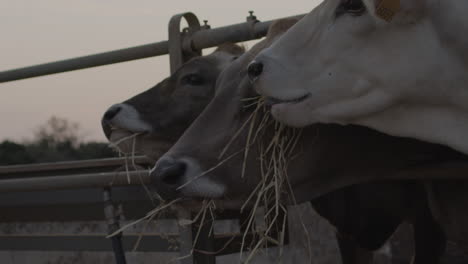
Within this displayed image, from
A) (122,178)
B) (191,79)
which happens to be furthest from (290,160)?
(191,79)

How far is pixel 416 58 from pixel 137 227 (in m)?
2.51

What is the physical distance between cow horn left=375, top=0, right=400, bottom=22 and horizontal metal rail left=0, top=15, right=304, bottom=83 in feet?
3.25

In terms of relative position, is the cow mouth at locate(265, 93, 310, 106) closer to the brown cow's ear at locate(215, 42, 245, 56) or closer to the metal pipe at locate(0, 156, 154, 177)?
the metal pipe at locate(0, 156, 154, 177)

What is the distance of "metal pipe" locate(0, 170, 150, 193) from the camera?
2.82 metres

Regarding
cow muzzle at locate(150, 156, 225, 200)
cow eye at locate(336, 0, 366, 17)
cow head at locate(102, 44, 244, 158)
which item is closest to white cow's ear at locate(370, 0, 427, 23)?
cow eye at locate(336, 0, 366, 17)

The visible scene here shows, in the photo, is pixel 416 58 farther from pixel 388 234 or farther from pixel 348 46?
pixel 388 234

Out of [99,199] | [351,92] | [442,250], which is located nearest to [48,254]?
[99,199]

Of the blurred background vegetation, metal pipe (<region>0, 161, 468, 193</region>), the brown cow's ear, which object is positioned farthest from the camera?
the blurred background vegetation

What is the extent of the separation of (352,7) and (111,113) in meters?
1.51

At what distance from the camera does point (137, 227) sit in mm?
4168

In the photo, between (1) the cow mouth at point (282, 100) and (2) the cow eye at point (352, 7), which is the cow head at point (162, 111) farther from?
(2) the cow eye at point (352, 7)

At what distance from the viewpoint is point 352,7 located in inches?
81.7

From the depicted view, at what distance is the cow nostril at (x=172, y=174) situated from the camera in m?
2.29

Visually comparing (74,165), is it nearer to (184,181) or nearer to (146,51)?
(146,51)
